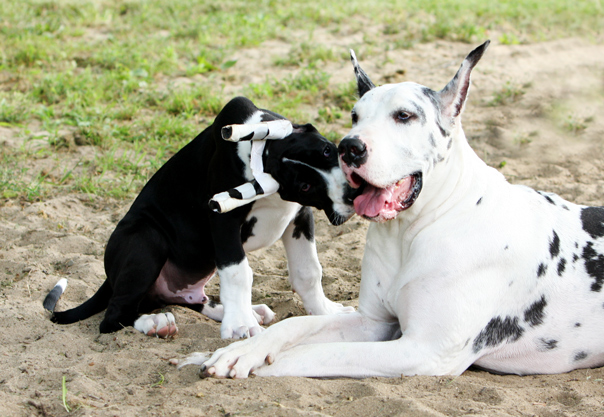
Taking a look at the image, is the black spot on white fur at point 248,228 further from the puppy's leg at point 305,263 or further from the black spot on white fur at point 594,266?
the black spot on white fur at point 594,266

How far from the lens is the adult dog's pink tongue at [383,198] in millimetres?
3740

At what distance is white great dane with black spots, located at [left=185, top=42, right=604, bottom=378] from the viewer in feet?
12.0

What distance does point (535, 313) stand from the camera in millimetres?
3900

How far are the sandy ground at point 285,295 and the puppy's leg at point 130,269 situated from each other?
128 mm

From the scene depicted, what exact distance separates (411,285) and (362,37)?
764 cm

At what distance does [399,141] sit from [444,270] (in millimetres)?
730

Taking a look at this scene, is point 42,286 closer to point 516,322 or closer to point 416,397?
point 416,397

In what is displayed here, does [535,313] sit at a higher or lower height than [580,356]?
higher

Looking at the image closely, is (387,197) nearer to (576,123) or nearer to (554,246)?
(554,246)

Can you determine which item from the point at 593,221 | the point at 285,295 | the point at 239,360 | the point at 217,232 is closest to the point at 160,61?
the point at 285,295

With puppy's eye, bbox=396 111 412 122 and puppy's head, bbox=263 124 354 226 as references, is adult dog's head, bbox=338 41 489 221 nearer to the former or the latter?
puppy's eye, bbox=396 111 412 122

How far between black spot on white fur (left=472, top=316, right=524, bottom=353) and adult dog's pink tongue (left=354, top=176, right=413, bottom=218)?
2.69 feet

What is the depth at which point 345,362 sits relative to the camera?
3.65m

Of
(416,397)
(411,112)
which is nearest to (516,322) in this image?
(416,397)
